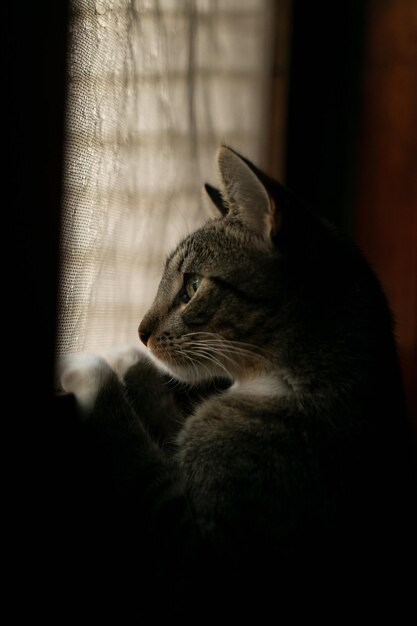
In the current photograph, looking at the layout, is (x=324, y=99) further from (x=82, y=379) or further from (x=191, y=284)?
(x=82, y=379)

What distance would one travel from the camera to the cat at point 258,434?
89 cm

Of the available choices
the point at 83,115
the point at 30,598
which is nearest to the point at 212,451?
the point at 30,598

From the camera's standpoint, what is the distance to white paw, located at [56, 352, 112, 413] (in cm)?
97

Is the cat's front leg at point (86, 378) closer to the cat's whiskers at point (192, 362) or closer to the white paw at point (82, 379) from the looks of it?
the white paw at point (82, 379)

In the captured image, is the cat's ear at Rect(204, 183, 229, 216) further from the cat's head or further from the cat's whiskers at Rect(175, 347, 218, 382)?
the cat's whiskers at Rect(175, 347, 218, 382)

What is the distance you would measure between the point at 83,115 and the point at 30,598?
0.72m

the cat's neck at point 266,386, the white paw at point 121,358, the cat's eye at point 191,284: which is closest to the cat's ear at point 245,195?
the cat's eye at point 191,284

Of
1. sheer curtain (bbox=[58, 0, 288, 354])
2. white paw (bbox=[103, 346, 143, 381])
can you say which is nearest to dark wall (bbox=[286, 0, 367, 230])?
sheer curtain (bbox=[58, 0, 288, 354])

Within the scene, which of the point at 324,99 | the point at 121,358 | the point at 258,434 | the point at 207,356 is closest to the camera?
the point at 258,434

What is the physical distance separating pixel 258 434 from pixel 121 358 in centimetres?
35

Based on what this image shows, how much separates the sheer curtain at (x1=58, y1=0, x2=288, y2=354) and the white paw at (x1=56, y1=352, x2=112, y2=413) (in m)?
0.02

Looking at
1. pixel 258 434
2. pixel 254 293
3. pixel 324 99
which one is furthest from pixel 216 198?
pixel 324 99

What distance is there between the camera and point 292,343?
3.36 ft

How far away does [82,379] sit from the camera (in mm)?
985
